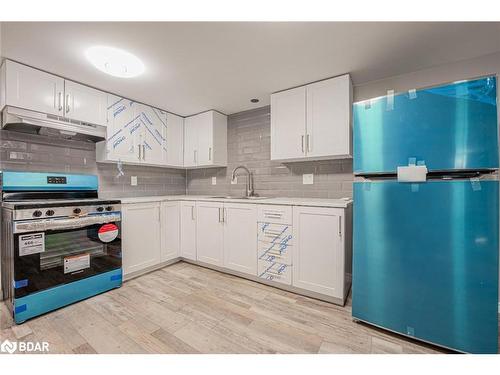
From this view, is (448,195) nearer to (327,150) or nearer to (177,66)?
(327,150)

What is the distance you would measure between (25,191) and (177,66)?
1.83m

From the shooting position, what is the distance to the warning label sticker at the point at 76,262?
6.02 feet

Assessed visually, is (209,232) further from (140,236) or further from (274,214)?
(274,214)

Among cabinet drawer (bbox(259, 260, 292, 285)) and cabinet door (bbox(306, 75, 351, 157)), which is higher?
cabinet door (bbox(306, 75, 351, 157))

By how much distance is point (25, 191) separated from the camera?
1926mm

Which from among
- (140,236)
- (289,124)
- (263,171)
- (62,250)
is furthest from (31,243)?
(289,124)

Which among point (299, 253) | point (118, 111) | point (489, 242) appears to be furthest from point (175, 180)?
point (489, 242)

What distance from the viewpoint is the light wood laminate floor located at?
4.49 feet

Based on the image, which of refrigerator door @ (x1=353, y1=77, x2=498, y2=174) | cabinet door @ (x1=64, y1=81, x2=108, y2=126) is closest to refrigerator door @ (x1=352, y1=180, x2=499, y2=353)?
refrigerator door @ (x1=353, y1=77, x2=498, y2=174)

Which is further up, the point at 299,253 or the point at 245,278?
the point at 299,253

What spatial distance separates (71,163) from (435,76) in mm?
3957

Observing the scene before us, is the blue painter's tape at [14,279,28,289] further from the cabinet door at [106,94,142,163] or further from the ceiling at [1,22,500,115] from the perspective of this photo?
the ceiling at [1,22,500,115]

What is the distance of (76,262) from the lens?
1.89 meters

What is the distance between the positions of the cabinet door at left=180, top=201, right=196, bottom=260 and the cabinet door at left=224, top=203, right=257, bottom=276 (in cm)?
55
